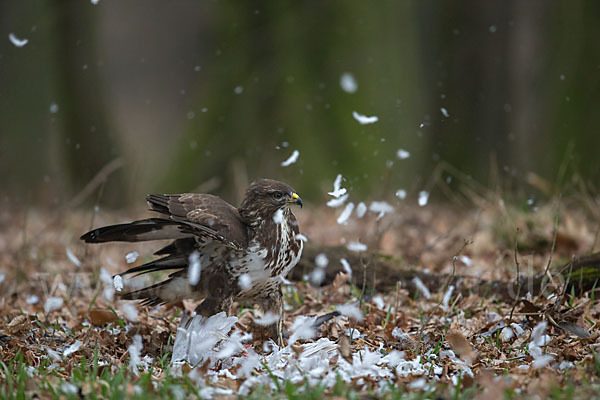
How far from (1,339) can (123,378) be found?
1222 mm

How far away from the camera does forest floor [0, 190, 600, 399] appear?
2.93m

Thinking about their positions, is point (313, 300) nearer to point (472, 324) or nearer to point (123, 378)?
point (472, 324)

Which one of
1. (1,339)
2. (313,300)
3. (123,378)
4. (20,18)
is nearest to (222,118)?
(20,18)

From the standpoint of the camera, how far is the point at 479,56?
10.6 m

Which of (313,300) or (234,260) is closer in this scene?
(234,260)

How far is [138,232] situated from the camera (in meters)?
3.77

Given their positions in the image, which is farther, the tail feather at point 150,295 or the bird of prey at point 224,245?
the tail feather at point 150,295

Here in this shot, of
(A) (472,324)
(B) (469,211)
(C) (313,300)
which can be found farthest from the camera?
(B) (469,211)

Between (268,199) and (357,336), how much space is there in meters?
0.95

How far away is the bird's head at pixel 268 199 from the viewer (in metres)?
3.84

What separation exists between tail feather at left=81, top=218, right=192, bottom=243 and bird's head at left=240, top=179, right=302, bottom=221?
1.27 feet

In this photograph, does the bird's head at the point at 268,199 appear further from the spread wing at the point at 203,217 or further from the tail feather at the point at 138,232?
the tail feather at the point at 138,232

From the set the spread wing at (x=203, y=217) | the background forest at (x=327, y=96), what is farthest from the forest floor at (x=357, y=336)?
the background forest at (x=327, y=96)

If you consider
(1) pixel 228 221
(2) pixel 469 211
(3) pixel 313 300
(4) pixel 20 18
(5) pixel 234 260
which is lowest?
(2) pixel 469 211
